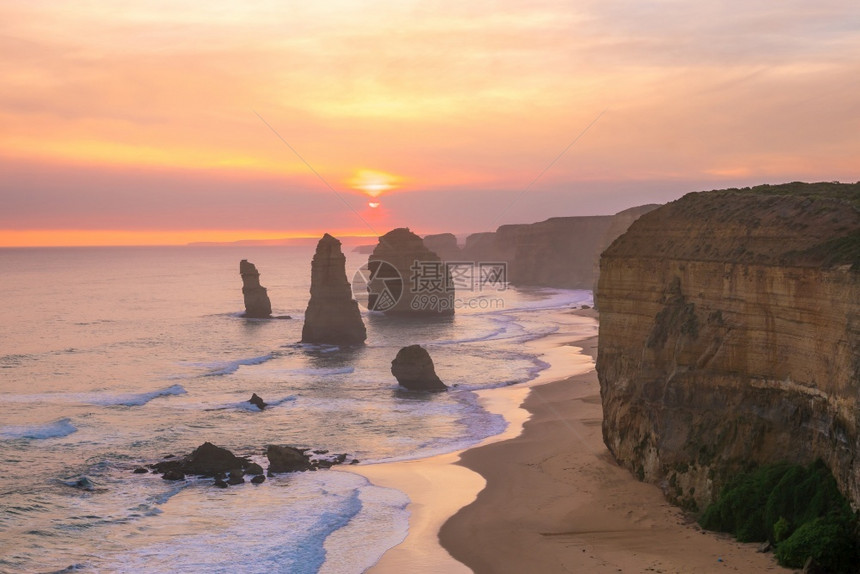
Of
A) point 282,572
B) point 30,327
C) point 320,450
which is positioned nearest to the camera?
point 282,572

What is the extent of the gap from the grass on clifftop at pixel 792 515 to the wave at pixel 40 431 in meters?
33.0

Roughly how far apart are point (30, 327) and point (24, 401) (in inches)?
2199

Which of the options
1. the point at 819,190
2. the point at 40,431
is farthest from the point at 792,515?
the point at 40,431

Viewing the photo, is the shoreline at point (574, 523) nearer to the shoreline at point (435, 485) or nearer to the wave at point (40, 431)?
the shoreline at point (435, 485)

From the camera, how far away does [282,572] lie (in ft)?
76.4

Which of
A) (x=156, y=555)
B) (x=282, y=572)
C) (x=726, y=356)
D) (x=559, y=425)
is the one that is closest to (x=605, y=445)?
(x=559, y=425)

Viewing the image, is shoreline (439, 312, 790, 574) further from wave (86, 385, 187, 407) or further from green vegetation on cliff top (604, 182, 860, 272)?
wave (86, 385, 187, 407)

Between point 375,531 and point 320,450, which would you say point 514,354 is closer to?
point 320,450

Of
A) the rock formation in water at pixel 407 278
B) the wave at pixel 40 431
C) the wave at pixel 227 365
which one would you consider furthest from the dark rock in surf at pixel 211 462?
the rock formation in water at pixel 407 278

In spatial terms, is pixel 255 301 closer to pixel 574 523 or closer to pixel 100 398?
pixel 100 398

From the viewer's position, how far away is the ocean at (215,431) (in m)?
25.7

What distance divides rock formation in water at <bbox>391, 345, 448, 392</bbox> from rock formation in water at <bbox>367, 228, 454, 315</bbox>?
56094 mm

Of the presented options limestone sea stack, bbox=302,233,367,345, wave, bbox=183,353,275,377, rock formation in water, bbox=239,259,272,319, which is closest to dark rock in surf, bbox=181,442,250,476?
wave, bbox=183,353,275,377

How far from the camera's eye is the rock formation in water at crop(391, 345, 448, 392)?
53.1 m
